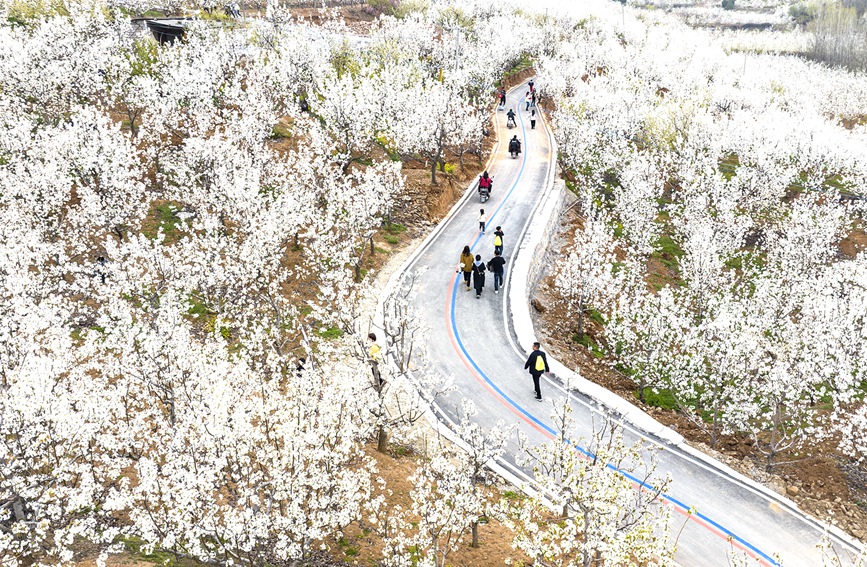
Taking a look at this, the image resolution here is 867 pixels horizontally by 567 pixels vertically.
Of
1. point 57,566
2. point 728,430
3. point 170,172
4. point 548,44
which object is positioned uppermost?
point 548,44

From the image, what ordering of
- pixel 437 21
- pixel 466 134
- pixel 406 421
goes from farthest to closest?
1. pixel 437 21
2. pixel 466 134
3. pixel 406 421

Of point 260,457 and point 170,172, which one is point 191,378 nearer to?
point 260,457

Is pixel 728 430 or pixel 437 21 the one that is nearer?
pixel 728 430

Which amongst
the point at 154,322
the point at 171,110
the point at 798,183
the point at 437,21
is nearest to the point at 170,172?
the point at 171,110

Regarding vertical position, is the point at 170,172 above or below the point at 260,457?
above

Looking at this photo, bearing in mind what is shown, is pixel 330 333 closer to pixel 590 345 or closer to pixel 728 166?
pixel 590 345

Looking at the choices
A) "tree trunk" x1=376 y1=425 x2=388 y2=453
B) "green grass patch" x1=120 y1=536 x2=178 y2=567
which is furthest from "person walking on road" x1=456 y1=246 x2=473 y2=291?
"green grass patch" x1=120 y1=536 x2=178 y2=567

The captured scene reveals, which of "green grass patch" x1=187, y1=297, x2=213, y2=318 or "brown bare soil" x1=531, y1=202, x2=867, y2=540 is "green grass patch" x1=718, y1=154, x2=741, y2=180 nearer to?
"brown bare soil" x1=531, y1=202, x2=867, y2=540

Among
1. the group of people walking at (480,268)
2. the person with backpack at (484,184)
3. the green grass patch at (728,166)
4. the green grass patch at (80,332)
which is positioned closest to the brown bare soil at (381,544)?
the group of people walking at (480,268)
